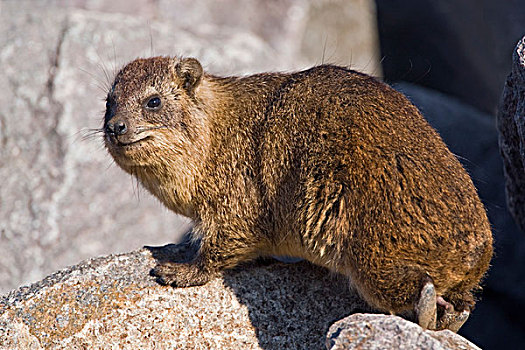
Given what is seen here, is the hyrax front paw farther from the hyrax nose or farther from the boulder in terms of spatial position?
the hyrax nose

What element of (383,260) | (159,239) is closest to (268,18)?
(159,239)

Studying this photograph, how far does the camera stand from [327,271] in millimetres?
6000

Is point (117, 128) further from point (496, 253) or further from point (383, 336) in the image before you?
point (496, 253)

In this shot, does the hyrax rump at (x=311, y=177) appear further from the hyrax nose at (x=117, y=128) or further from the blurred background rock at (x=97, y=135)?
the blurred background rock at (x=97, y=135)

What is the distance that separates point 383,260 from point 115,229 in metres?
4.76

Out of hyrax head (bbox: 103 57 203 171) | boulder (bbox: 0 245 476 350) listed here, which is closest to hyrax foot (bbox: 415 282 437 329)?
boulder (bbox: 0 245 476 350)

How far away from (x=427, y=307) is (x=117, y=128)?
2789 millimetres

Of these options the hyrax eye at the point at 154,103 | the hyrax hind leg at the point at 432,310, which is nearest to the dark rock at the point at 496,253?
the hyrax hind leg at the point at 432,310

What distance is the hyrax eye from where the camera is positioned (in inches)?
232

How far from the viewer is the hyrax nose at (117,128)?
5.62m

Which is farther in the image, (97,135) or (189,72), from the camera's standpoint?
(97,135)

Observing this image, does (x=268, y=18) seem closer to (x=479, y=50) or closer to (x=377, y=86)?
(x=479, y=50)

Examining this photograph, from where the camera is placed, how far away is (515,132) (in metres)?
6.08

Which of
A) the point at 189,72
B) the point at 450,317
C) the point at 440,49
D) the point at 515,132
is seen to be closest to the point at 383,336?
the point at 450,317
